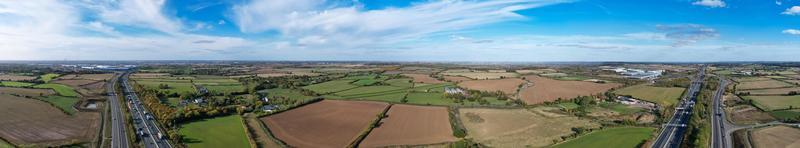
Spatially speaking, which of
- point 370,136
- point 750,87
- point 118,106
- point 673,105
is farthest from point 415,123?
point 750,87

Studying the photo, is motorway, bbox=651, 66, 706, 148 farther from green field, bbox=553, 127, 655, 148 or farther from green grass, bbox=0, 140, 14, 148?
green grass, bbox=0, 140, 14, 148

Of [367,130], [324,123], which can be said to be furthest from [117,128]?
[367,130]

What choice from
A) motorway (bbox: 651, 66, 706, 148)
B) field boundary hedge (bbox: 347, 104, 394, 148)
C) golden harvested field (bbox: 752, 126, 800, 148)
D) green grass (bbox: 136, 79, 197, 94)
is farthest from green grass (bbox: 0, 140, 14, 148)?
golden harvested field (bbox: 752, 126, 800, 148)

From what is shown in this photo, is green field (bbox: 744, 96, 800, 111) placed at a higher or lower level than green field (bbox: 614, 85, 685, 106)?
lower

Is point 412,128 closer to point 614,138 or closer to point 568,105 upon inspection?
point 614,138

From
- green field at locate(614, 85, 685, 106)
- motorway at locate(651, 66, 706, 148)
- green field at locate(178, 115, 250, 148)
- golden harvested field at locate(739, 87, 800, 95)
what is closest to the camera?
green field at locate(178, 115, 250, 148)
